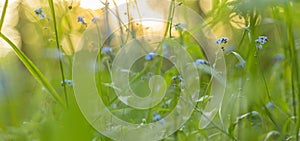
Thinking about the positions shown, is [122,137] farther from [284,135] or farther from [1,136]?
[284,135]

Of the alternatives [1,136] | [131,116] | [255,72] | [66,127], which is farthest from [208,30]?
[66,127]

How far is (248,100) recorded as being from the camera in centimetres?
95

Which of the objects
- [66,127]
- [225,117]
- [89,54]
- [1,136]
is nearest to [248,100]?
[225,117]

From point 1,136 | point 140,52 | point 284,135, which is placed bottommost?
point 284,135

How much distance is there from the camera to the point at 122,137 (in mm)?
854

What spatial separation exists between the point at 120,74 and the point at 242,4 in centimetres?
38

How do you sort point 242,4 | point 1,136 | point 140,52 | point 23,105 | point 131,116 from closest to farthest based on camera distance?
1. point 242,4
2. point 1,136
3. point 131,116
4. point 23,105
5. point 140,52

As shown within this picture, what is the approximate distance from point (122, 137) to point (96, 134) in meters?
0.08

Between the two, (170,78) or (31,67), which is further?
(170,78)

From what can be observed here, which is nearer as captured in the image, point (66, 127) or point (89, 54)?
point (66, 127)

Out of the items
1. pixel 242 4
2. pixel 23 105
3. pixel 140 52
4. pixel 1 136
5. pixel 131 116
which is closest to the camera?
pixel 242 4

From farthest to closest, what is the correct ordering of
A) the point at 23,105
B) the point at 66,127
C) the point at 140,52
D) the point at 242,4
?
the point at 140,52 → the point at 23,105 → the point at 242,4 → the point at 66,127

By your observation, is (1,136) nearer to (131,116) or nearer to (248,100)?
Answer: (131,116)

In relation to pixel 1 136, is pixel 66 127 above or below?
above
